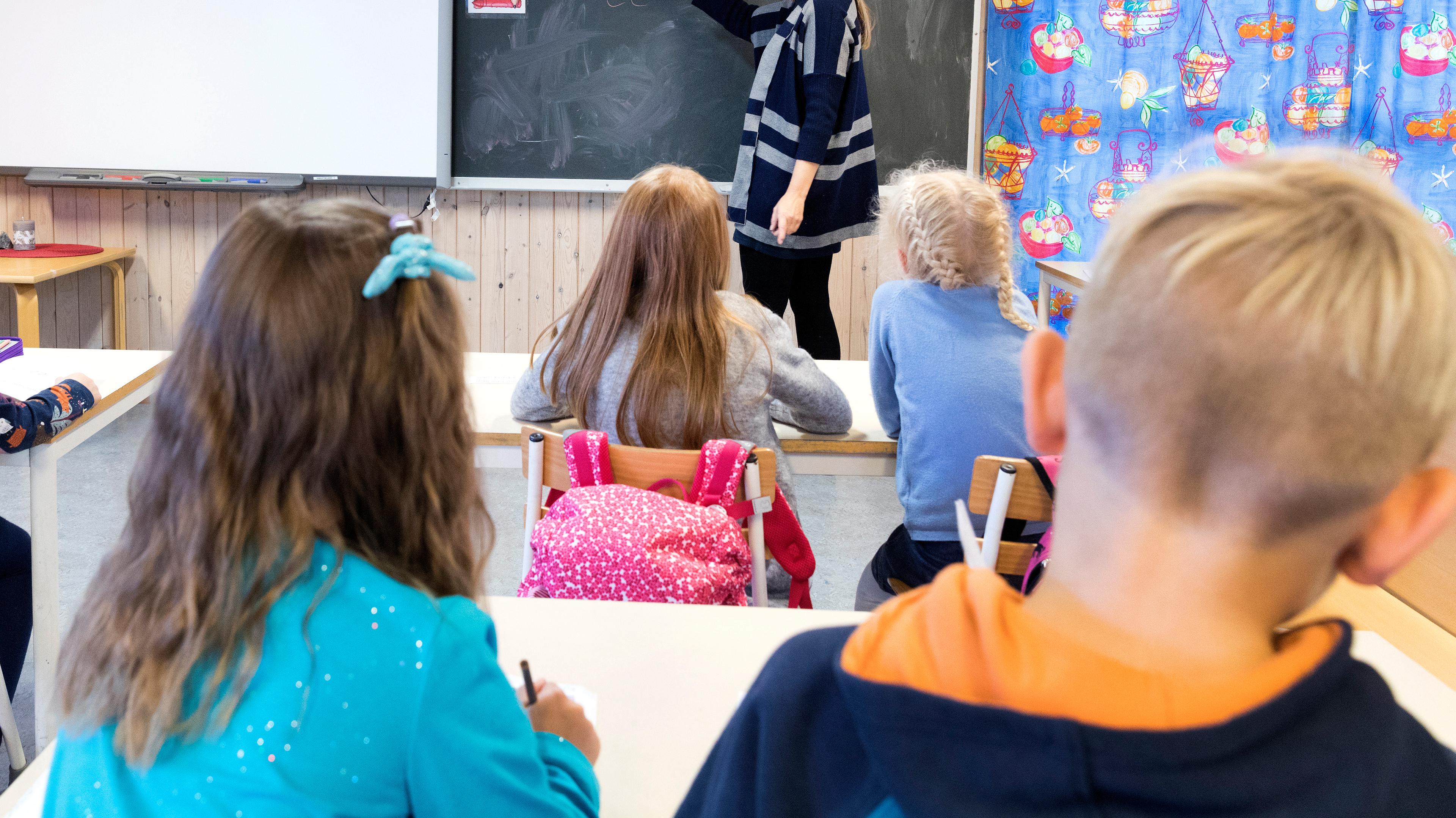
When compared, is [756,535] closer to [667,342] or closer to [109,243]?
[667,342]

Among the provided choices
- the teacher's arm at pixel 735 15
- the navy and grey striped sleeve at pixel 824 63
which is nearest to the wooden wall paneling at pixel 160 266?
the teacher's arm at pixel 735 15

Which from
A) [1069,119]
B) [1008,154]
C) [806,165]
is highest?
[1069,119]

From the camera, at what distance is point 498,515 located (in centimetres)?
348

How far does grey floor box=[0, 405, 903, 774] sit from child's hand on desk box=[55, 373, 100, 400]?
518 mm

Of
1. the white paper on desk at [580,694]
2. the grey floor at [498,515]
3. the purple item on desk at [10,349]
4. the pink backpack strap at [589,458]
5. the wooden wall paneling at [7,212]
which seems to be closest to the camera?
the white paper on desk at [580,694]

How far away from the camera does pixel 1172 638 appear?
0.47 meters

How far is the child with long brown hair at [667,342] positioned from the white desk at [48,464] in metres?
0.68

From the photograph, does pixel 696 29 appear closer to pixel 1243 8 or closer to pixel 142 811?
pixel 1243 8

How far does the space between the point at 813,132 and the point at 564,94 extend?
4.03 ft

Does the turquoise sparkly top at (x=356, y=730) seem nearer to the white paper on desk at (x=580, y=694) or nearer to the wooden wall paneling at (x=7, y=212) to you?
the white paper on desk at (x=580, y=694)

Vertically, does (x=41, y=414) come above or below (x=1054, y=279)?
below

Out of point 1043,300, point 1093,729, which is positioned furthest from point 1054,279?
point 1093,729

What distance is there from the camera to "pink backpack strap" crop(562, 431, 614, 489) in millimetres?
1517

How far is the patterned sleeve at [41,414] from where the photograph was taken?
1.76 m
